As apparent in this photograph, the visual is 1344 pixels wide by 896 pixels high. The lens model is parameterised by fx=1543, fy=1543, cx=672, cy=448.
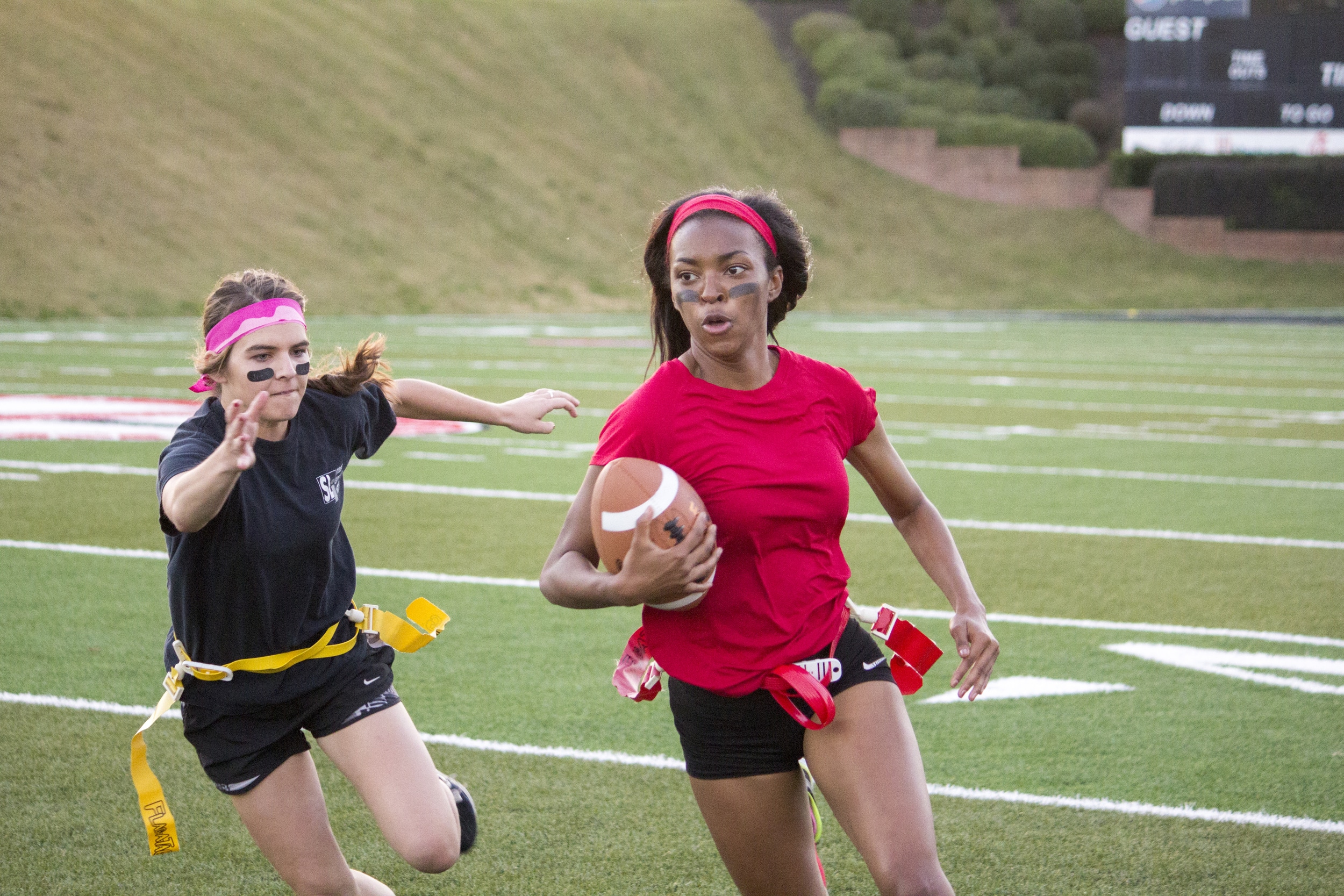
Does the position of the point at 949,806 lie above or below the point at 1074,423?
above

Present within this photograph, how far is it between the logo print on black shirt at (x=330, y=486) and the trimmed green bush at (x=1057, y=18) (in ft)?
187

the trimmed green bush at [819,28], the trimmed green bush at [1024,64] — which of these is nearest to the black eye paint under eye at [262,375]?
the trimmed green bush at [1024,64]

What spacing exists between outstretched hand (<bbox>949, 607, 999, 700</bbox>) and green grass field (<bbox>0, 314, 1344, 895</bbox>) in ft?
3.43

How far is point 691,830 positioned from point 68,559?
203 inches

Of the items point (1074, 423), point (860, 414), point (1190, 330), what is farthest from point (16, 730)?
point (1190, 330)

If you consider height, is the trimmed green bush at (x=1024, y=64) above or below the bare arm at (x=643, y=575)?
below

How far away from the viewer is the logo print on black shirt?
3.81 meters

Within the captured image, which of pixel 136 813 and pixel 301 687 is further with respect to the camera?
pixel 136 813

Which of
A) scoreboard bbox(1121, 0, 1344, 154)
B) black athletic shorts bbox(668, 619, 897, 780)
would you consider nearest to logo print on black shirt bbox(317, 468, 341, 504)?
black athletic shorts bbox(668, 619, 897, 780)

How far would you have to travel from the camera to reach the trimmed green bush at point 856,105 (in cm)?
5597

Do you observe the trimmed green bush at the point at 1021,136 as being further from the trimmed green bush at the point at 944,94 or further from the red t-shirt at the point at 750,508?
the red t-shirt at the point at 750,508

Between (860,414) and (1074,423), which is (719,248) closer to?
(860,414)

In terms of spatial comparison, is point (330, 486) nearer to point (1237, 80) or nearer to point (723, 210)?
point (723, 210)

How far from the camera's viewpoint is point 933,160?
54.9m
